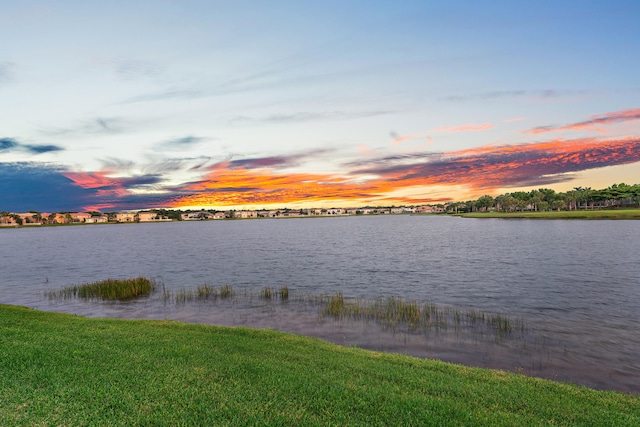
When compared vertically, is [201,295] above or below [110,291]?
below

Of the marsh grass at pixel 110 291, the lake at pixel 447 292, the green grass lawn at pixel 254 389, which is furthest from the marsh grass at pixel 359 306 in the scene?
the green grass lawn at pixel 254 389

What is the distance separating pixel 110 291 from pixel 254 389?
87.4ft

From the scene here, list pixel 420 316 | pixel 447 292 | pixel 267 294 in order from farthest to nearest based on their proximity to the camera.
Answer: pixel 447 292
pixel 267 294
pixel 420 316

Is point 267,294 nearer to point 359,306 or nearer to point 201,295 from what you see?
point 201,295

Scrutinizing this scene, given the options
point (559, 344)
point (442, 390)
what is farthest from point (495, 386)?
point (559, 344)

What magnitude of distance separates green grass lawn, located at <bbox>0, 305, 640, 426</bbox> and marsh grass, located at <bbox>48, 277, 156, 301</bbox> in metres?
18.0

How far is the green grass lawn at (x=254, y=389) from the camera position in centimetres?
746

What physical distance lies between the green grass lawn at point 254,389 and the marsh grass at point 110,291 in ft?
59.2

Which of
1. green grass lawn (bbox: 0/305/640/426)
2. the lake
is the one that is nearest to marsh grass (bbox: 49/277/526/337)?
the lake

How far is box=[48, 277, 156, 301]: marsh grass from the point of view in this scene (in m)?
29.8

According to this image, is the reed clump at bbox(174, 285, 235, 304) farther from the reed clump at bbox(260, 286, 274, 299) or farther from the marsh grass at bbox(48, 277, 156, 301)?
the marsh grass at bbox(48, 277, 156, 301)

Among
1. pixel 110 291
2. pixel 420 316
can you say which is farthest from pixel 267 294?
pixel 110 291

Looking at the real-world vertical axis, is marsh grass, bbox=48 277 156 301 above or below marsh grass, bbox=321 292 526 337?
above

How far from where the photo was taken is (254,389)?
8.63 m
